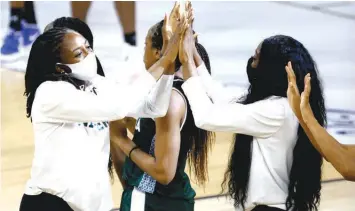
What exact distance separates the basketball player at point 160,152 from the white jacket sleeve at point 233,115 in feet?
0.38

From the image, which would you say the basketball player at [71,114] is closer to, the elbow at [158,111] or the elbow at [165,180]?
the elbow at [158,111]

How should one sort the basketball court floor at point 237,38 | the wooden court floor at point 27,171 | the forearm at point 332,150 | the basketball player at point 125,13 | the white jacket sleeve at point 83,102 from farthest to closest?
the basketball player at point 125,13, the basketball court floor at point 237,38, the wooden court floor at point 27,171, the white jacket sleeve at point 83,102, the forearm at point 332,150

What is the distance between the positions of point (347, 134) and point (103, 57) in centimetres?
191

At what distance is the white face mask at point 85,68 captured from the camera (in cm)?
218

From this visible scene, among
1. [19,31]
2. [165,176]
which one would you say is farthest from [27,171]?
[165,176]

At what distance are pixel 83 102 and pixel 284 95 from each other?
0.61 meters

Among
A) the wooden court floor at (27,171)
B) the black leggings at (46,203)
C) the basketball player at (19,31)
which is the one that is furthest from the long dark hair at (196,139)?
the basketball player at (19,31)

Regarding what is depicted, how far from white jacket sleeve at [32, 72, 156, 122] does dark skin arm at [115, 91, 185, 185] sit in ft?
0.36

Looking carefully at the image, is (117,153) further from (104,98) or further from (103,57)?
(103,57)

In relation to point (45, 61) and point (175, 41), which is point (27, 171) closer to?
point (45, 61)

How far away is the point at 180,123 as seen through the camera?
88.4 inches

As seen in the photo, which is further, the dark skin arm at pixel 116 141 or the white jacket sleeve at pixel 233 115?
the dark skin arm at pixel 116 141

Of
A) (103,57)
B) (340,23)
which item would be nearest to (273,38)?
(103,57)

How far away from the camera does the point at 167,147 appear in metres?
2.17
